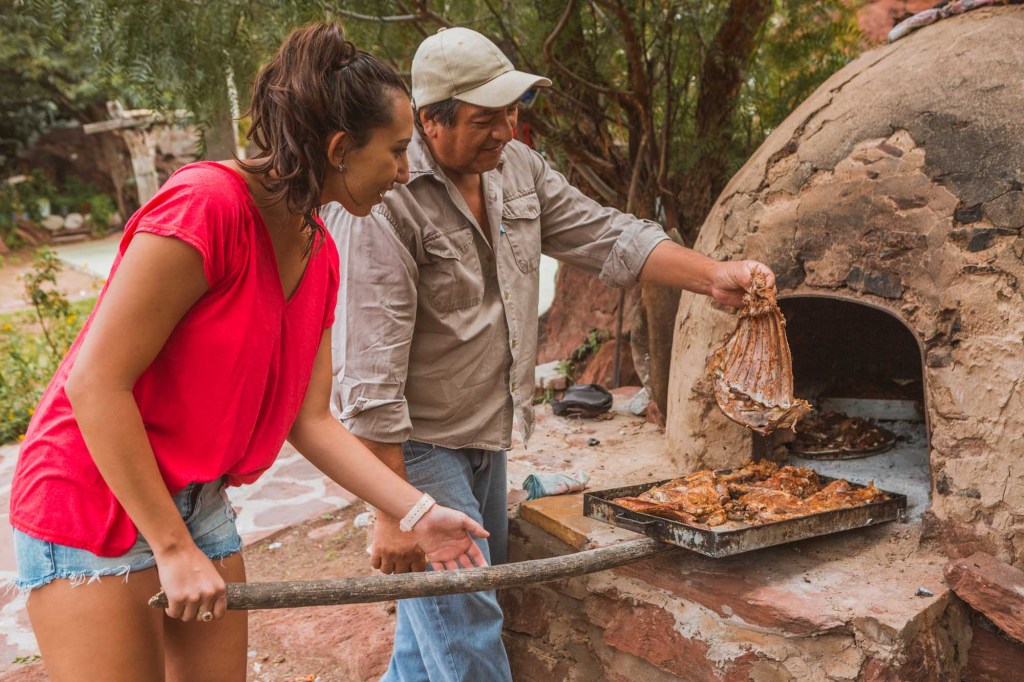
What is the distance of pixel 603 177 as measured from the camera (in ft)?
17.8

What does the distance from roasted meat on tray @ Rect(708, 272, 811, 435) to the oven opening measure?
2.10 ft

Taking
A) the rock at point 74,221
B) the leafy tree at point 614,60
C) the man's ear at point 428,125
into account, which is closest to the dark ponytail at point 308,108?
the man's ear at point 428,125

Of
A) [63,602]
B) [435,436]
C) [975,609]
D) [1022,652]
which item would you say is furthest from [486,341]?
[1022,652]

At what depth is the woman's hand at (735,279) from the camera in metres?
2.80

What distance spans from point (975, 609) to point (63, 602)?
236 cm

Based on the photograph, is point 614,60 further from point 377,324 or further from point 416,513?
point 416,513

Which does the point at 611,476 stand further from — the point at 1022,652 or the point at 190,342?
the point at 190,342

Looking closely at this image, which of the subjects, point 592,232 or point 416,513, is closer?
point 416,513

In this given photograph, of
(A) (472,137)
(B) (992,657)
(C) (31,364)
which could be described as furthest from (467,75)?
(C) (31,364)

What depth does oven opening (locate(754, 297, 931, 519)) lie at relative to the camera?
12.0 feet

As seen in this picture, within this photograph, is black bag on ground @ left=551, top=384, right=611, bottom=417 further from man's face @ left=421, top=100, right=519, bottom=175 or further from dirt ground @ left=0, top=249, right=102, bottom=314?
dirt ground @ left=0, top=249, right=102, bottom=314

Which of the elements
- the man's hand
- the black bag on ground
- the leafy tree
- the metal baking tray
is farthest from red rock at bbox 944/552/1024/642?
the black bag on ground

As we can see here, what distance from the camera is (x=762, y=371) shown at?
9.34ft

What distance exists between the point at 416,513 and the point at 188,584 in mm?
620
